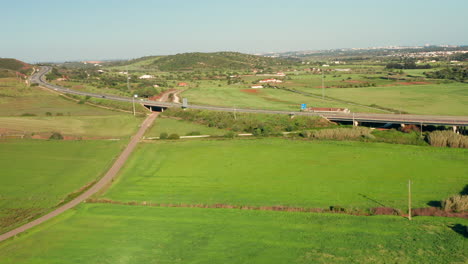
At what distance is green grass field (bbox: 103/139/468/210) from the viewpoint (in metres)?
36.2

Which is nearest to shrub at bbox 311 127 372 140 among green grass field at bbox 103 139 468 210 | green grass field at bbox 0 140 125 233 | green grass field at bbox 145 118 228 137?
green grass field at bbox 103 139 468 210

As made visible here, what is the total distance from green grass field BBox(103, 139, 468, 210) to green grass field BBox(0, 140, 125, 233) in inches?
172

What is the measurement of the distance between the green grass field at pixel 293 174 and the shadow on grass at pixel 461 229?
4.43 m

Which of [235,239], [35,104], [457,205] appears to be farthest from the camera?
[35,104]

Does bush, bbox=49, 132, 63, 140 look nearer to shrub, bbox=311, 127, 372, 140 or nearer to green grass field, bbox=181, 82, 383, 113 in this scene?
shrub, bbox=311, 127, 372, 140

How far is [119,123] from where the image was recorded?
77688 mm

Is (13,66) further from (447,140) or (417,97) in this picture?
(447,140)

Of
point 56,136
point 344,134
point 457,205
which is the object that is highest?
point 56,136

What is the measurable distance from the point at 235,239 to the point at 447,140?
3731cm

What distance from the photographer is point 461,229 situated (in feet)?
94.3

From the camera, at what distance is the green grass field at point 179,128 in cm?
6906

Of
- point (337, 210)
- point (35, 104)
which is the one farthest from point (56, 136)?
point (337, 210)

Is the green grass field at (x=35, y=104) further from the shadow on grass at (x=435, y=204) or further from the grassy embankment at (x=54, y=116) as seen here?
the shadow on grass at (x=435, y=204)

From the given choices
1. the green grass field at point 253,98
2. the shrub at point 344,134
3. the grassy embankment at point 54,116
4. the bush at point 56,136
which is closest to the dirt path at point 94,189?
the grassy embankment at point 54,116
